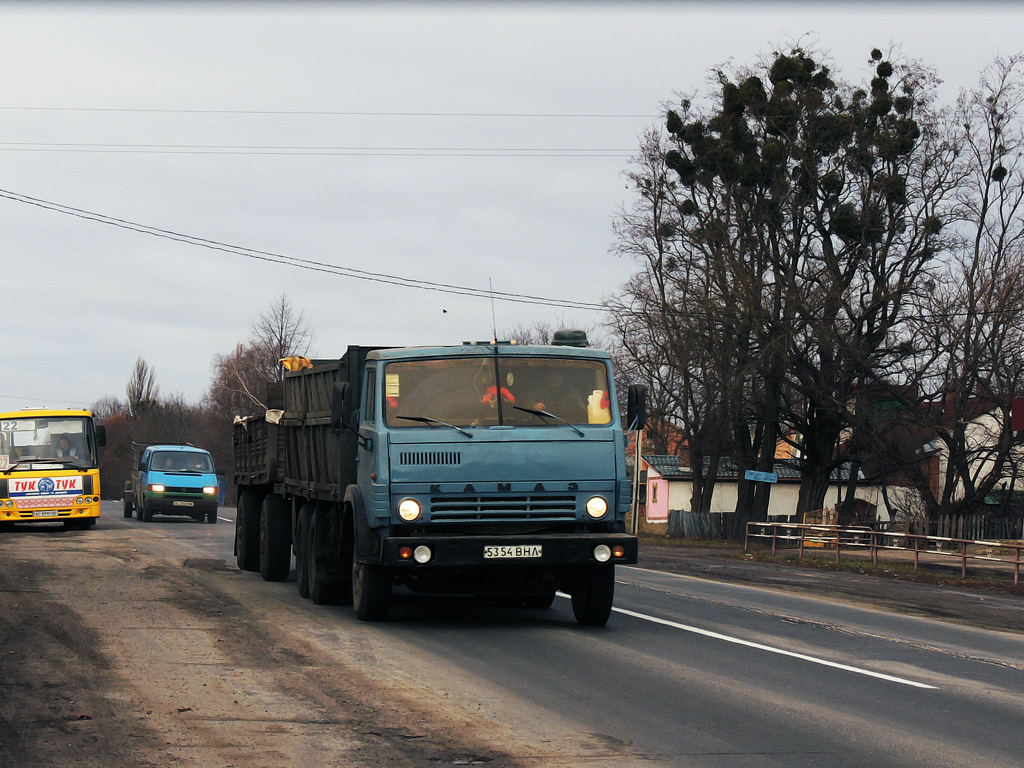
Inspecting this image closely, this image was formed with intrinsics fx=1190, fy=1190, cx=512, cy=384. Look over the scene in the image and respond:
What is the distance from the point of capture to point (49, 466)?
90.4 feet

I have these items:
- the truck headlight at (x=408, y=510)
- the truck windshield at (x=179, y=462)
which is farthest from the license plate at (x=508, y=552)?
the truck windshield at (x=179, y=462)

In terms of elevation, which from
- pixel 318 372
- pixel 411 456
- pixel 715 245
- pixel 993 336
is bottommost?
pixel 411 456

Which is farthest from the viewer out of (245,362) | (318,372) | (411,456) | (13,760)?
(245,362)

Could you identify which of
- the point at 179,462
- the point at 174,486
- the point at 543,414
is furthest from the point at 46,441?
the point at 543,414

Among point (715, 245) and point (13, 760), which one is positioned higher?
point (715, 245)

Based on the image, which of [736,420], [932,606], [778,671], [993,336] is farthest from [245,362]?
[778,671]

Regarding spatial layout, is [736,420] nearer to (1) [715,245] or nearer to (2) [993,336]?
(1) [715,245]

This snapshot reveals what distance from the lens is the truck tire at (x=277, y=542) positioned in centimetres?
1563

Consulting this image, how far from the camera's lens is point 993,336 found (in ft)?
119

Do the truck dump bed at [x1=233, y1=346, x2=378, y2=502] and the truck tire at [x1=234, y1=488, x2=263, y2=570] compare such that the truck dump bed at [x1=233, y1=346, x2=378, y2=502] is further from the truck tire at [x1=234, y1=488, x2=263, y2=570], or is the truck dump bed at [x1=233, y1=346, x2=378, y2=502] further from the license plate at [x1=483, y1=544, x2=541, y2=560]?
the license plate at [x1=483, y1=544, x2=541, y2=560]

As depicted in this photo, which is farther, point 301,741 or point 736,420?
point 736,420

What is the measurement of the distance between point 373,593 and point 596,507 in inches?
89.7

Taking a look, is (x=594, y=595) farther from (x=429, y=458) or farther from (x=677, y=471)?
(x=677, y=471)

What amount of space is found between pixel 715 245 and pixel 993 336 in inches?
Answer: 366
